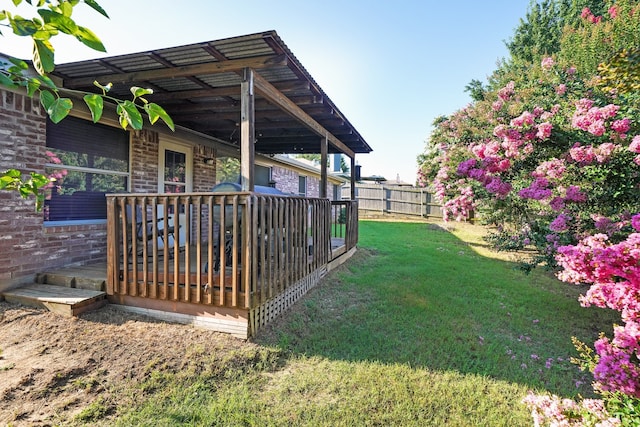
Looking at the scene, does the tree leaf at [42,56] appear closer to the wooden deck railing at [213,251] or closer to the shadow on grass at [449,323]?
the wooden deck railing at [213,251]

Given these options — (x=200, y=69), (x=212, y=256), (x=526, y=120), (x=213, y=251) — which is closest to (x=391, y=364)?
(x=212, y=256)

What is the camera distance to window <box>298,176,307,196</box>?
45.1 ft

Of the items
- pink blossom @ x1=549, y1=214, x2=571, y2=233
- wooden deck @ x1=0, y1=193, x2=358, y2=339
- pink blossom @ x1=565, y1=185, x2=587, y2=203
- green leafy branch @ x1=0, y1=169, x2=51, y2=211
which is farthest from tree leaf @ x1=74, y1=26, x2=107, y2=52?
pink blossom @ x1=565, y1=185, x2=587, y2=203

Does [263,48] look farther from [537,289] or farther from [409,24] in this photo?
[409,24]

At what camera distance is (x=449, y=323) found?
4.05 meters

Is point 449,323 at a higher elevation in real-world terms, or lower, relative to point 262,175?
lower

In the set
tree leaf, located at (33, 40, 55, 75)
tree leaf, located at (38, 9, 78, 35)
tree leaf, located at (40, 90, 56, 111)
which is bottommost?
tree leaf, located at (40, 90, 56, 111)

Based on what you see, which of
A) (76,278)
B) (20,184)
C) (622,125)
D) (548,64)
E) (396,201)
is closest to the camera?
(20,184)

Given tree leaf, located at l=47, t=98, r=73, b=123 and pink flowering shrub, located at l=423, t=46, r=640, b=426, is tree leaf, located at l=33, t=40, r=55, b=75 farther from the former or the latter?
pink flowering shrub, located at l=423, t=46, r=640, b=426

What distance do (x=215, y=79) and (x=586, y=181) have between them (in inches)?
194

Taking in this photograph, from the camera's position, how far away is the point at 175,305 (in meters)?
3.53

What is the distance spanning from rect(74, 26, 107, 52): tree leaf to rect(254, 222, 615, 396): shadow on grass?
2.97 metres

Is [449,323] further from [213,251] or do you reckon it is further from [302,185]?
[302,185]

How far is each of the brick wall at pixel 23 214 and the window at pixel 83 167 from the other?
213mm
